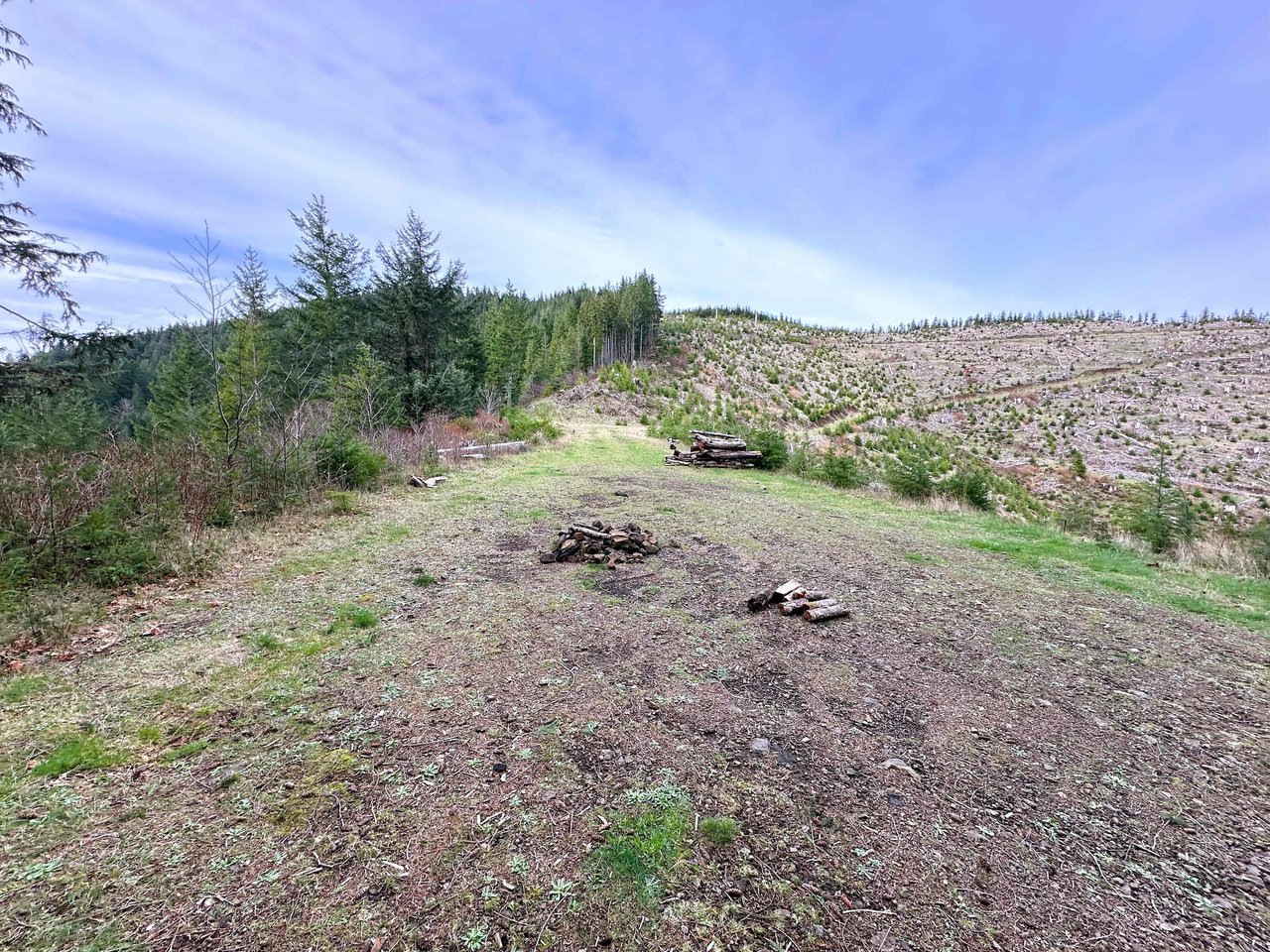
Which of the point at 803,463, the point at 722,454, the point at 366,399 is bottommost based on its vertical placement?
the point at 803,463

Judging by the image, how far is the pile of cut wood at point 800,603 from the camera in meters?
4.87

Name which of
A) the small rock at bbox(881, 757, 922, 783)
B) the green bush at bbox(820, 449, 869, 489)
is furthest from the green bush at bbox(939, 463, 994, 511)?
the small rock at bbox(881, 757, 922, 783)

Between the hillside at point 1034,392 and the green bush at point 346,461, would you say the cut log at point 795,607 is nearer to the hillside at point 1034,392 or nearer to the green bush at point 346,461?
the green bush at point 346,461

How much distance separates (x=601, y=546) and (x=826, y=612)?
302 centimetres

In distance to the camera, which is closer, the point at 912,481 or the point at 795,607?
the point at 795,607

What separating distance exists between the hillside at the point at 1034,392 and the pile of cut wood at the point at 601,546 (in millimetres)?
19112

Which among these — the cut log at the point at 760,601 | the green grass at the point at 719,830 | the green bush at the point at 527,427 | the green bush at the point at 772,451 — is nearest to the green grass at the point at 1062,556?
the cut log at the point at 760,601

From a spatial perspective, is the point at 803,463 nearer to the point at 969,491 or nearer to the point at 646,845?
the point at 969,491

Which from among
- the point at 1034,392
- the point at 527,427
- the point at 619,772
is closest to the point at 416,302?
the point at 527,427

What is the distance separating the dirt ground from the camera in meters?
1.95

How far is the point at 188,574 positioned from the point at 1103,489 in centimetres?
2623

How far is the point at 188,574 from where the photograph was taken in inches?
210

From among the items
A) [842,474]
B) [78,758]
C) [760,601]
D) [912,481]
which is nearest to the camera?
[78,758]

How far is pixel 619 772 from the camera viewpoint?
274cm
